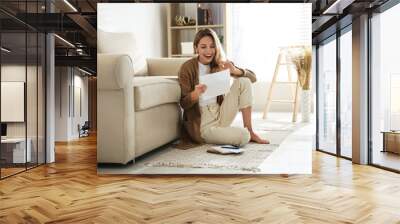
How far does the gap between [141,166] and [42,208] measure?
4.94 feet

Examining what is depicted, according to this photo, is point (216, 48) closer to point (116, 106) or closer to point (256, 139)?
point (256, 139)

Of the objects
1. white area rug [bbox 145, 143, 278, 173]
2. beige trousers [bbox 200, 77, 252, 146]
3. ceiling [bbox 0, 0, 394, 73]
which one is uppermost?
ceiling [bbox 0, 0, 394, 73]

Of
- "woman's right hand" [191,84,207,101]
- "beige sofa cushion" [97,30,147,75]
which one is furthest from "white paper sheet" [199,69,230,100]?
"beige sofa cushion" [97,30,147,75]

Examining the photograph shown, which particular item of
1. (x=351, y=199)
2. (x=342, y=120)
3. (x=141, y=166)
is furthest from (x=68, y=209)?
(x=342, y=120)

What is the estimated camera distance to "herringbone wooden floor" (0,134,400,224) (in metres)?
3.28

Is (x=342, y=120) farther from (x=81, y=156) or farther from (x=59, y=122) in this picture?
(x=59, y=122)

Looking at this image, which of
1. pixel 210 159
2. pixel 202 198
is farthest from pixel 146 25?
pixel 202 198

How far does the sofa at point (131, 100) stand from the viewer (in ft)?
15.9

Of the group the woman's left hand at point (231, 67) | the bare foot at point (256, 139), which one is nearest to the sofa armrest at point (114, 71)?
the woman's left hand at point (231, 67)

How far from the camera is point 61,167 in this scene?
20.7 ft

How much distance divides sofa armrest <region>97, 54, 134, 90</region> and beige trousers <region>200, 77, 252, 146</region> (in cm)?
100

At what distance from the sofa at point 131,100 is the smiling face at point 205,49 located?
21 centimetres

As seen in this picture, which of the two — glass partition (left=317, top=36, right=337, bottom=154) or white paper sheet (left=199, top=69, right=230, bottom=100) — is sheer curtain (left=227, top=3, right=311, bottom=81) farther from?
glass partition (left=317, top=36, right=337, bottom=154)

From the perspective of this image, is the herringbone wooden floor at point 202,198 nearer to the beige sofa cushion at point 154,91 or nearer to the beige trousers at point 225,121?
the beige trousers at point 225,121
